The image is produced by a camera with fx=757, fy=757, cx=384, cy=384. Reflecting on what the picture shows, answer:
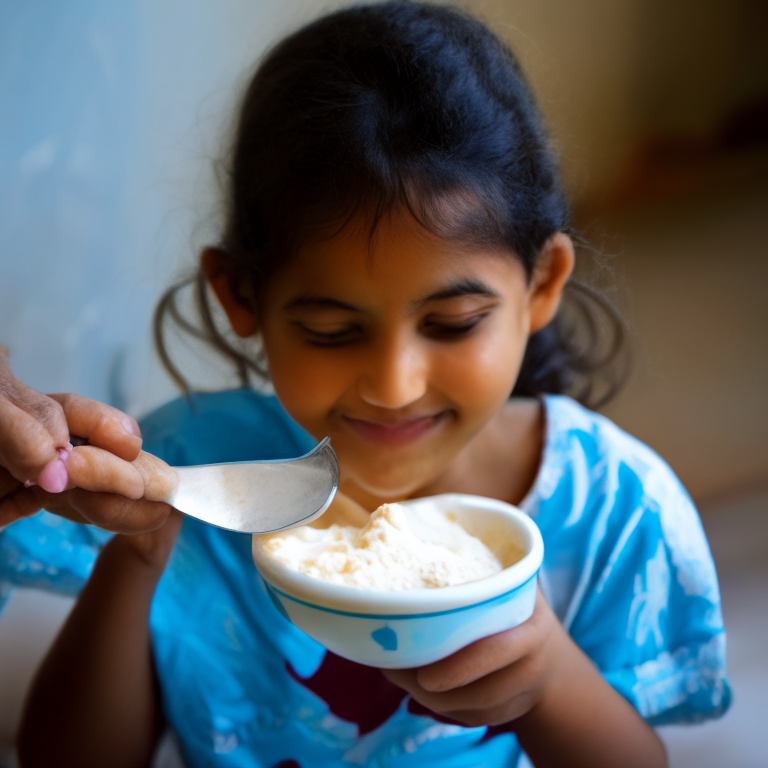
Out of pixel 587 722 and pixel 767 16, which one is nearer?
pixel 587 722

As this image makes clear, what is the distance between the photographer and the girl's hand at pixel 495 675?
1.52ft

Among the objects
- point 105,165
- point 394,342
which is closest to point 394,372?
point 394,342

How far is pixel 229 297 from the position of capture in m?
0.69

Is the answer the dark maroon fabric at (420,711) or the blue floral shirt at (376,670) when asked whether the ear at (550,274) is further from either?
the dark maroon fabric at (420,711)

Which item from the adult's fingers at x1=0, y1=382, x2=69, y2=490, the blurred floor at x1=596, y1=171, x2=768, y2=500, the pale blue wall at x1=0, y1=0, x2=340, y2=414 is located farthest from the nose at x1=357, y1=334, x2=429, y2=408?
the blurred floor at x1=596, y1=171, x2=768, y2=500

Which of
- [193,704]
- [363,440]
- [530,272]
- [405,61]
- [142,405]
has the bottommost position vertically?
[193,704]

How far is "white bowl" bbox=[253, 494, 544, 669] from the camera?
0.40 m

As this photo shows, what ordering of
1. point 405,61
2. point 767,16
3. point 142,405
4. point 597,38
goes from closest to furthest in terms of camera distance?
point 405,61, point 142,405, point 597,38, point 767,16

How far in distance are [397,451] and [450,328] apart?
0.38 ft

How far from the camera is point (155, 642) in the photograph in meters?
0.74

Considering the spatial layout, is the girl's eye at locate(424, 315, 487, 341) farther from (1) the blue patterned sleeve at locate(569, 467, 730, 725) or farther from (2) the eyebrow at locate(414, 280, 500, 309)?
(1) the blue patterned sleeve at locate(569, 467, 730, 725)

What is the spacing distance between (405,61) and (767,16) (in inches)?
45.5

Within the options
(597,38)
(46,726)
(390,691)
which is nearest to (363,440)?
(390,691)

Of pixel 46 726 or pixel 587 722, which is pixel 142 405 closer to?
pixel 46 726
